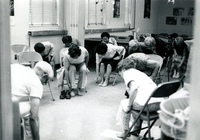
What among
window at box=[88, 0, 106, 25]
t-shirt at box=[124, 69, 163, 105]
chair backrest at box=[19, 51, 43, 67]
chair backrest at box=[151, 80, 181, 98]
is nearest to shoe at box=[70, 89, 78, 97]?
chair backrest at box=[19, 51, 43, 67]

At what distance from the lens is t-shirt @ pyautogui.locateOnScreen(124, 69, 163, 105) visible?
314 cm

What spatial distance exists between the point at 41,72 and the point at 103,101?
2.08 metres

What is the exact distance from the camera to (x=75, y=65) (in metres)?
5.84

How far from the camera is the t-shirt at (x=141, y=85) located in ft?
10.3

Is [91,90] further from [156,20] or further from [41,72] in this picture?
[156,20]

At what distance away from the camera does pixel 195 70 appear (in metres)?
1.05

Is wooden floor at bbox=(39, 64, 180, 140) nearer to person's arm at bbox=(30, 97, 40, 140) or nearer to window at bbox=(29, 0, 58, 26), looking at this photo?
person's arm at bbox=(30, 97, 40, 140)

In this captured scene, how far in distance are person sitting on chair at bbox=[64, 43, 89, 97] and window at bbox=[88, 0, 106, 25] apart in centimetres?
418

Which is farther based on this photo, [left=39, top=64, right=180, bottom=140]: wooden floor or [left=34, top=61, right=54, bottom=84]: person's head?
[left=39, top=64, right=180, bottom=140]: wooden floor

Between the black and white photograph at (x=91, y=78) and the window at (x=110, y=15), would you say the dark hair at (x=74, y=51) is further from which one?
the window at (x=110, y=15)

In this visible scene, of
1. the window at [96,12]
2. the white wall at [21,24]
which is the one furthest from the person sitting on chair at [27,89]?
the window at [96,12]

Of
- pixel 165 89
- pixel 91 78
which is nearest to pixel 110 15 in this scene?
pixel 91 78

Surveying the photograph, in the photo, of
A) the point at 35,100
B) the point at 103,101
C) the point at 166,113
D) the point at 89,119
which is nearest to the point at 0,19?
the point at 166,113

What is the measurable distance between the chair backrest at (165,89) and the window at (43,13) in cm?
571
